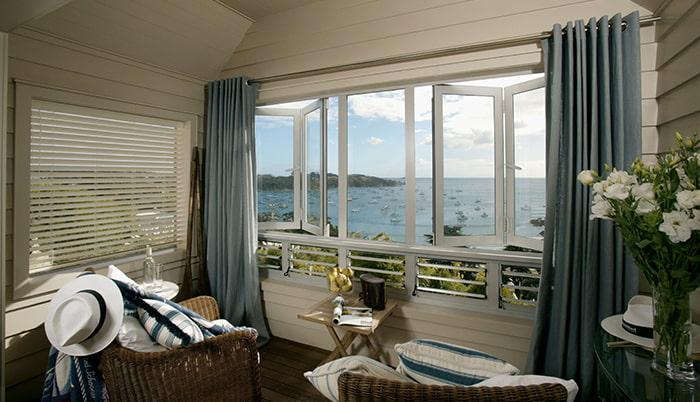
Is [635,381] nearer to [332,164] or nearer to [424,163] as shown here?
[424,163]

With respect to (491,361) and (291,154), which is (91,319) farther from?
(291,154)

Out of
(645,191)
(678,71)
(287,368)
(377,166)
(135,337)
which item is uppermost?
(678,71)

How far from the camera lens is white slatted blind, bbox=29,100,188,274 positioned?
7.72ft

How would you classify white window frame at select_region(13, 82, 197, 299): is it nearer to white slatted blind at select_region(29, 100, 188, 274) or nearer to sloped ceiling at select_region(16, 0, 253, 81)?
white slatted blind at select_region(29, 100, 188, 274)

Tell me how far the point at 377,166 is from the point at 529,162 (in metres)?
1.10

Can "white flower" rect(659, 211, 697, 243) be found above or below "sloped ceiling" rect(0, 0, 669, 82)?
below

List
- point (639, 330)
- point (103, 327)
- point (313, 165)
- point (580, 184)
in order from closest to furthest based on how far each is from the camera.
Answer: point (639, 330), point (103, 327), point (580, 184), point (313, 165)

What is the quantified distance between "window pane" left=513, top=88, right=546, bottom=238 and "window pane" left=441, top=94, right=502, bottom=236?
0.51 ft

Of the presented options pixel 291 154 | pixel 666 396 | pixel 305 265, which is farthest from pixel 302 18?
pixel 666 396

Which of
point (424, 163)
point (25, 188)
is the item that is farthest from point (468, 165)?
point (25, 188)

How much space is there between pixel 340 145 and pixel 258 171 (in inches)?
36.1

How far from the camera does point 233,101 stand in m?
3.15

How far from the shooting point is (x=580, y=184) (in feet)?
6.29

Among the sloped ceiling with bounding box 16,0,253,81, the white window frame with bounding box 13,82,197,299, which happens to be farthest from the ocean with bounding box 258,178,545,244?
the white window frame with bounding box 13,82,197,299
